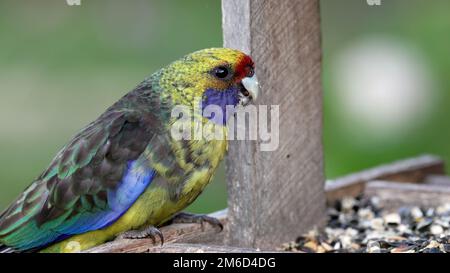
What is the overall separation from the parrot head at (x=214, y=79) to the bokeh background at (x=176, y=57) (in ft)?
9.41

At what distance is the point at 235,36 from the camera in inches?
142

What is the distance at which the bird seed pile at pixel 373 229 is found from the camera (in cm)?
356

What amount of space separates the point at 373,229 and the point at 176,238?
40.6 inches

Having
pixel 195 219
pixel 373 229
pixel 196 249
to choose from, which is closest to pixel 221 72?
pixel 195 219

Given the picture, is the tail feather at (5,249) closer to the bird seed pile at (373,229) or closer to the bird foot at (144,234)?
the bird foot at (144,234)

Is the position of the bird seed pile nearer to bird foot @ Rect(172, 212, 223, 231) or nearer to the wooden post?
the wooden post

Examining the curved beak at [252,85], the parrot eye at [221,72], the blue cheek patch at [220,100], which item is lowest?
the blue cheek patch at [220,100]

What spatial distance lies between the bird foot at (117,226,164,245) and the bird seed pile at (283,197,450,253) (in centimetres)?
77

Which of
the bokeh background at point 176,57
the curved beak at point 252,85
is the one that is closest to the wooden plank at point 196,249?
the curved beak at point 252,85

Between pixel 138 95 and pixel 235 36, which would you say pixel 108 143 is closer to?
pixel 138 95

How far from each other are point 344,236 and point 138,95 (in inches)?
47.5

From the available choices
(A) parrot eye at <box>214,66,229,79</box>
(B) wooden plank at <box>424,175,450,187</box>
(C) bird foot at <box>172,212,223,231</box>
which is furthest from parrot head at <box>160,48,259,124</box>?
(B) wooden plank at <box>424,175,450,187</box>

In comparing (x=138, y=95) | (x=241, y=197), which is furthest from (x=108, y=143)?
(x=241, y=197)

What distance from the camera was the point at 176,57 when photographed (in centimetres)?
811
